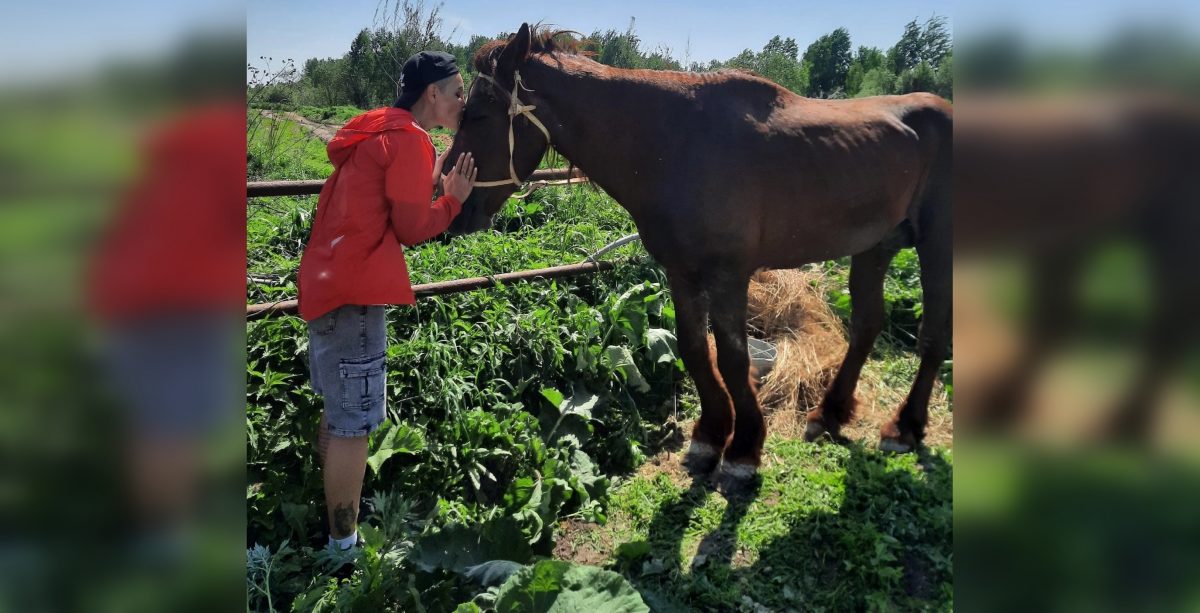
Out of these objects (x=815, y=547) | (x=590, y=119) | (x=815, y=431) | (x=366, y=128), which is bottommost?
(x=815, y=547)

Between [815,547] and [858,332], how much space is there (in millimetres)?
1618

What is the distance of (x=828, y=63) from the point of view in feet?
34.3

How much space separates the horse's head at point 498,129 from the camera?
10.6ft

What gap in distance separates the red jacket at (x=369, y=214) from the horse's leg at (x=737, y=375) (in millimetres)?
1516

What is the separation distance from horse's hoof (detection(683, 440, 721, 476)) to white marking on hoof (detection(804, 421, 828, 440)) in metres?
0.70

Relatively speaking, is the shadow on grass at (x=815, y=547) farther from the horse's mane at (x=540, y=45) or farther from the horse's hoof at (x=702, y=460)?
the horse's mane at (x=540, y=45)

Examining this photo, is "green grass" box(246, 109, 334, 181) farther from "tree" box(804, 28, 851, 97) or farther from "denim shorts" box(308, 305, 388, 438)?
"tree" box(804, 28, 851, 97)
